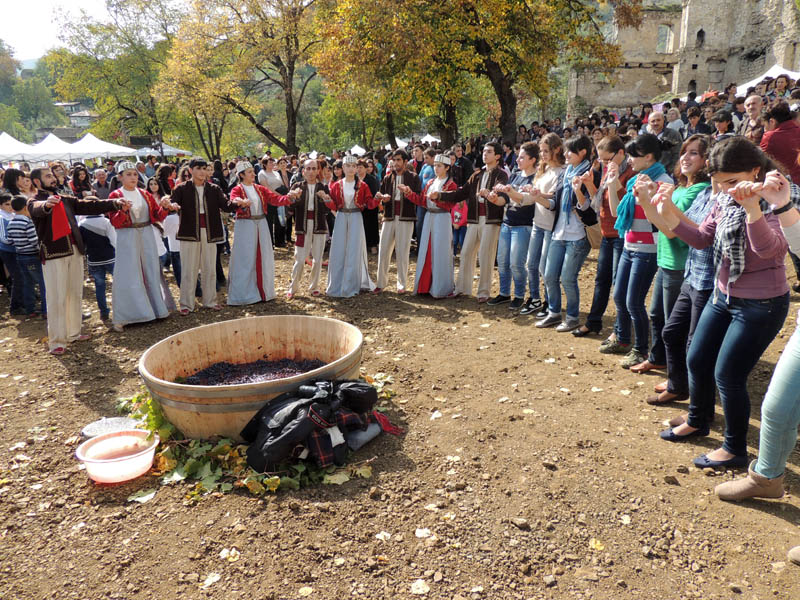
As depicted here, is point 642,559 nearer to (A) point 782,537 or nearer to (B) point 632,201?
(A) point 782,537

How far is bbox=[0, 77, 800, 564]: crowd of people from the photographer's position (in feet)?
10.3

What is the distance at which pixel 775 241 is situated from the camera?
293 centimetres

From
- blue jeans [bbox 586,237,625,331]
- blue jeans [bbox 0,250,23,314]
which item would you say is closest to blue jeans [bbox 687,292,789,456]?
blue jeans [bbox 586,237,625,331]

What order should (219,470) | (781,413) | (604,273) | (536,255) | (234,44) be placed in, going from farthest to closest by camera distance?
(234,44) → (536,255) → (604,273) → (219,470) → (781,413)

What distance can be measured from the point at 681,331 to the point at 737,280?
3.75 feet

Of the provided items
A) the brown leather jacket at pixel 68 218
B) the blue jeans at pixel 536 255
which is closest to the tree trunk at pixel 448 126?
the blue jeans at pixel 536 255

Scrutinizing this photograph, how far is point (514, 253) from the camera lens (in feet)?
23.8

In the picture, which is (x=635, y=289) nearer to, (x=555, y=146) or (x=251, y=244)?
(x=555, y=146)

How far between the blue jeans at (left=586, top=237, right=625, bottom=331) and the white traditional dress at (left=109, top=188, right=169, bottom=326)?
5.70 m

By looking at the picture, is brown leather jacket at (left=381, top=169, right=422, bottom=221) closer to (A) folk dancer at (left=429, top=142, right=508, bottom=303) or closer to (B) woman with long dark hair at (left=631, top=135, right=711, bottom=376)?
(A) folk dancer at (left=429, top=142, right=508, bottom=303)

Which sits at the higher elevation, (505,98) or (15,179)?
(505,98)

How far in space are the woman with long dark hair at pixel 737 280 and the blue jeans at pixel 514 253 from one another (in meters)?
3.63

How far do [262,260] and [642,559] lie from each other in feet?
22.3

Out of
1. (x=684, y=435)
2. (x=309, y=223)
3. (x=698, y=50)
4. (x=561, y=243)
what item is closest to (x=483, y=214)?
(x=561, y=243)
